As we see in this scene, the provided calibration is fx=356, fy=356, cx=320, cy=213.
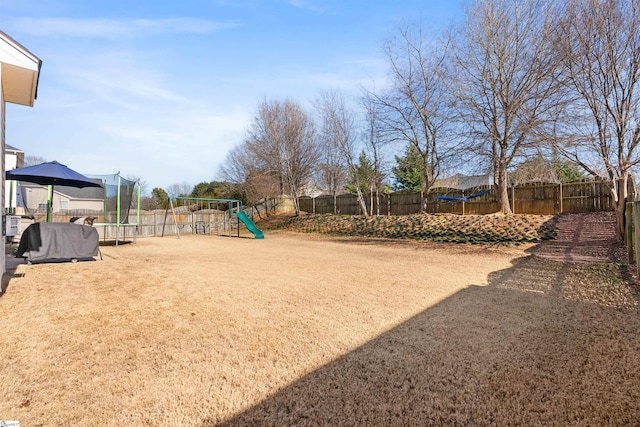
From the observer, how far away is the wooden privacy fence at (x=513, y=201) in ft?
47.5

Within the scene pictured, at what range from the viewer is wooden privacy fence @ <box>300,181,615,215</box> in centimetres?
1449

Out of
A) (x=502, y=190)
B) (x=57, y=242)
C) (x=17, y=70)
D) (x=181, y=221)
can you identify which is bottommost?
(x=57, y=242)

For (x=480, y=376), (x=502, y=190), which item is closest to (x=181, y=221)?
(x=502, y=190)

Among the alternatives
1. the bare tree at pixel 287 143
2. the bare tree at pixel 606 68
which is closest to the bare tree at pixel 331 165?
the bare tree at pixel 287 143

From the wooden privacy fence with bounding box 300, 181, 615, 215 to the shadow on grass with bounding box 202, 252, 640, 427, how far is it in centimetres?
992

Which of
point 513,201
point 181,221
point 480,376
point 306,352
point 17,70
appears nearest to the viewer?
point 480,376

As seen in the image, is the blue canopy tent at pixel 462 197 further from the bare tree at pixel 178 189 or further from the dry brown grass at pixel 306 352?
the bare tree at pixel 178 189

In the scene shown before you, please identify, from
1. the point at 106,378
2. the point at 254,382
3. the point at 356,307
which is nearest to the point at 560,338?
the point at 356,307

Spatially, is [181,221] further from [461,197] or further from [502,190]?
[502,190]

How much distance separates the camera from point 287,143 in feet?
74.8

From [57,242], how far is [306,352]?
5.52m

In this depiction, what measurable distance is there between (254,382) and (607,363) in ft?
8.87

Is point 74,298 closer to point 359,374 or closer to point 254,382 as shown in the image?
point 254,382

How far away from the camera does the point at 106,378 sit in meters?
2.41
